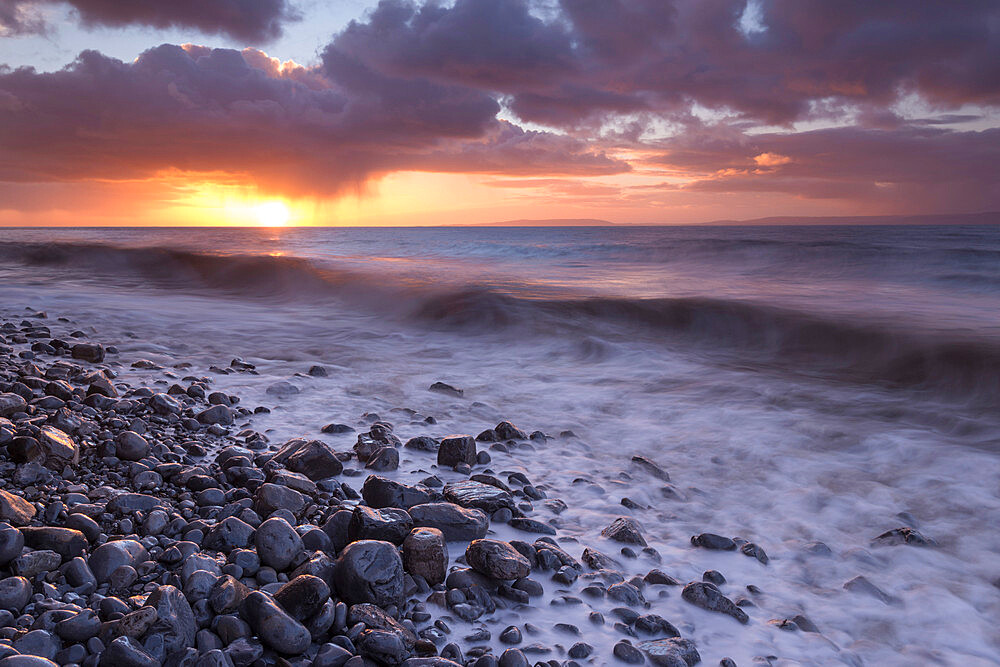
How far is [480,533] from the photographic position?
10.3 feet

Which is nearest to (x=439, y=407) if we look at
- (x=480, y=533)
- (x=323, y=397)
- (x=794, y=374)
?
(x=323, y=397)

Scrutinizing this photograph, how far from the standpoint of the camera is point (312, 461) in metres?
3.74

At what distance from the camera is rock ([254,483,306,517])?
308 centimetres

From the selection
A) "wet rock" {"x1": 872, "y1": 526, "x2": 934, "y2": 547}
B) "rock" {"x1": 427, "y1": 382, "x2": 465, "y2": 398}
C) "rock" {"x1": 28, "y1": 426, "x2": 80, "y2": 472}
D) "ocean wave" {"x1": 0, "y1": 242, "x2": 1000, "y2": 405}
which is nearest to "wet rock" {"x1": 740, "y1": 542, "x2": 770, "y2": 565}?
"wet rock" {"x1": 872, "y1": 526, "x2": 934, "y2": 547}

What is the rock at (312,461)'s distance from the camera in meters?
3.71

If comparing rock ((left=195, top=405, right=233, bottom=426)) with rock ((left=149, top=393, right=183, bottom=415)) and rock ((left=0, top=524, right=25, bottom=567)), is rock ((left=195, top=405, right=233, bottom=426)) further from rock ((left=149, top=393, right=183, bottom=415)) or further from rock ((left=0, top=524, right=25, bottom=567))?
rock ((left=0, top=524, right=25, bottom=567))

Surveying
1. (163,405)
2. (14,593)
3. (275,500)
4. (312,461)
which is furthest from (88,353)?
(14,593)

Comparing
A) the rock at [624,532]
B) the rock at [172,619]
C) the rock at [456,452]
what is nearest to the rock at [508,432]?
the rock at [456,452]

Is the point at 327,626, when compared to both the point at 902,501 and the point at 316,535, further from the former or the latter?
the point at 902,501

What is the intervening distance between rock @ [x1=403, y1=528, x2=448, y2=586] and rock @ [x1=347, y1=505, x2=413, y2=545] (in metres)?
0.12

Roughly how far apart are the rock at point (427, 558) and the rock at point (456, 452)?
153 centimetres

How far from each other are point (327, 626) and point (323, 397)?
4.05 m

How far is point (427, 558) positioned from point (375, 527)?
12.7 inches

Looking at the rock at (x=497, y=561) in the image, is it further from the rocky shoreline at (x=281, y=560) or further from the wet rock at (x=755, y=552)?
the wet rock at (x=755, y=552)
